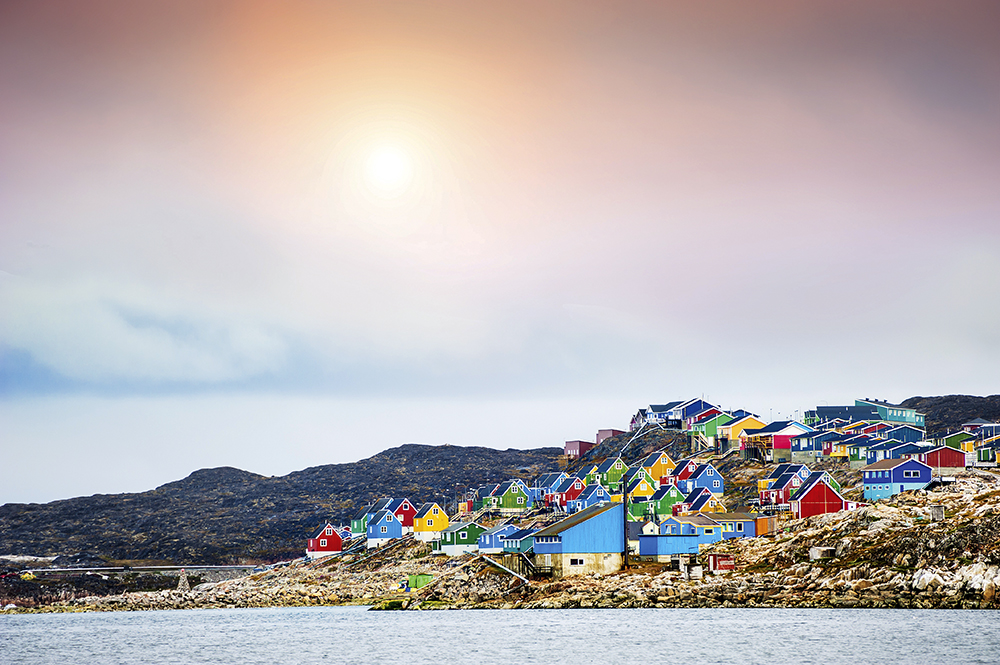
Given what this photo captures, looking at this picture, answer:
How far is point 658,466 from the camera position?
457 ft

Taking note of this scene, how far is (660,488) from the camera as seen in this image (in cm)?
Result: 12812

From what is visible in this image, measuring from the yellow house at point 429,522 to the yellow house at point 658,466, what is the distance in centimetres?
2623

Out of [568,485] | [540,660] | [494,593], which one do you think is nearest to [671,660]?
[540,660]

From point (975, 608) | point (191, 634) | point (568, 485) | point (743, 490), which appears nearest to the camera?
point (975, 608)

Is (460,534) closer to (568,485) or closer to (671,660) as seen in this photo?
(568,485)

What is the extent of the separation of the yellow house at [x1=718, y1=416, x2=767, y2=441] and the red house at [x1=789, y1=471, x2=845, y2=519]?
163 feet

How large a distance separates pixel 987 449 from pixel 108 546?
5320 inches

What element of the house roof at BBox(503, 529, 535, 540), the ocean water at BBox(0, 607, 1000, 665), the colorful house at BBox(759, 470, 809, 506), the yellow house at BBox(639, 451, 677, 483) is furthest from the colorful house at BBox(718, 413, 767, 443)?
the ocean water at BBox(0, 607, 1000, 665)

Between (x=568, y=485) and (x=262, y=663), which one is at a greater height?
(x=568, y=485)

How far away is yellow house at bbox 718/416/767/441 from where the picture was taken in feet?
494

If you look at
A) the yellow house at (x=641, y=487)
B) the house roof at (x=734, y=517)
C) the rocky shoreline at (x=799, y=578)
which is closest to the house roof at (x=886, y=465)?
the rocky shoreline at (x=799, y=578)

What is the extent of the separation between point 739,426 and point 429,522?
45.9 meters

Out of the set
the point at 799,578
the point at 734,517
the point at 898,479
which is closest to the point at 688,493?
the point at 734,517

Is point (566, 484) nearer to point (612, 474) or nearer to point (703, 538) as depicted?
point (612, 474)
